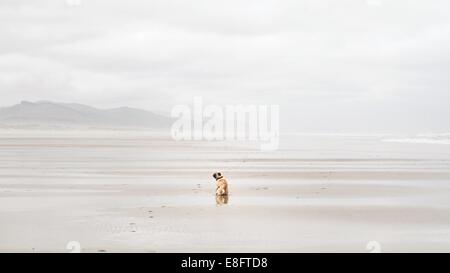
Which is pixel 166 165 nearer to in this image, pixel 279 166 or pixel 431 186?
pixel 279 166

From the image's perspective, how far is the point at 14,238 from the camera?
11523mm

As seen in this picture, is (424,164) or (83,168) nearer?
(83,168)

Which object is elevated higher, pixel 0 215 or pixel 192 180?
pixel 192 180

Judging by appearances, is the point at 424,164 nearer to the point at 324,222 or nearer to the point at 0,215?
the point at 324,222

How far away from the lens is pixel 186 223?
13180mm

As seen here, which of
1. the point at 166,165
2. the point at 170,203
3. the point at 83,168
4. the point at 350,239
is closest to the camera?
the point at 350,239

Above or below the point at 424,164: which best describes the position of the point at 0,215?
below

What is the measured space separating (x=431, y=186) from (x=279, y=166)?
9.93 m

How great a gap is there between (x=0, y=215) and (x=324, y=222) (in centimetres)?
751
